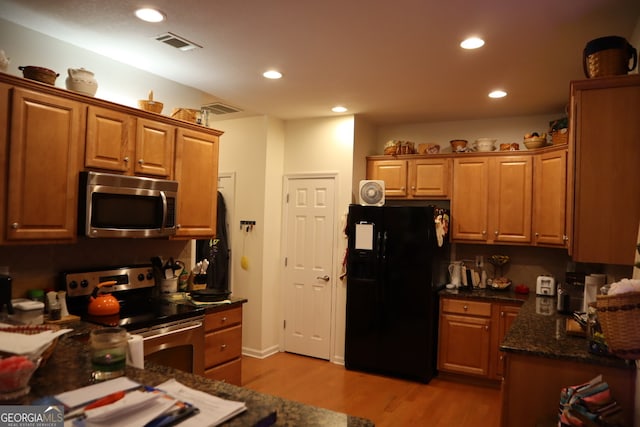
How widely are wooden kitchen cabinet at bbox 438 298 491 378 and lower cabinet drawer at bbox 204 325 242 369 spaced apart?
6.73ft

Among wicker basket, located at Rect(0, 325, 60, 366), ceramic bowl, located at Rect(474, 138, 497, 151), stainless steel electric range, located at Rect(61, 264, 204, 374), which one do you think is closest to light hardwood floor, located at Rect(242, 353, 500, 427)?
stainless steel electric range, located at Rect(61, 264, 204, 374)

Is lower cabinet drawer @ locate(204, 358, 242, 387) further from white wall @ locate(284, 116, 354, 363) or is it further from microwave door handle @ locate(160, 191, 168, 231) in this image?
white wall @ locate(284, 116, 354, 363)

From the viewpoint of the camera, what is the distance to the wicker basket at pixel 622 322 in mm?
1635

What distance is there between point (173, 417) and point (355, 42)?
2.36m

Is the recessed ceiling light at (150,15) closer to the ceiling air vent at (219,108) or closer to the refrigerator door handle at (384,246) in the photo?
the ceiling air vent at (219,108)

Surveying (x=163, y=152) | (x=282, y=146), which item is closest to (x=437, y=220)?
(x=282, y=146)

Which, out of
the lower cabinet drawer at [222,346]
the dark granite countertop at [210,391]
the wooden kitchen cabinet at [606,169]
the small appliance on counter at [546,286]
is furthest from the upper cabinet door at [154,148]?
the small appliance on counter at [546,286]

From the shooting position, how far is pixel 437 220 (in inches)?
165

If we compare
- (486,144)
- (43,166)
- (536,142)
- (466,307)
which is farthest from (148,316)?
(536,142)

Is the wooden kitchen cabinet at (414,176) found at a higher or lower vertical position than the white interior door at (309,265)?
higher

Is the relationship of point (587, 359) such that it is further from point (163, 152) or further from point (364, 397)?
point (163, 152)

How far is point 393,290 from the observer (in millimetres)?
4250

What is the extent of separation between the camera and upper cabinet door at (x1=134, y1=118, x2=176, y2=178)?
9.80ft

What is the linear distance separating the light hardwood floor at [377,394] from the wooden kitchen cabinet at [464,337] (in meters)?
0.18
